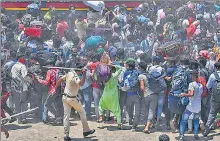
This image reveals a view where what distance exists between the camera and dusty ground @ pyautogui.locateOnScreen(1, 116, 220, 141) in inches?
480

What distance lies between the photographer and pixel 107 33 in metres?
19.9

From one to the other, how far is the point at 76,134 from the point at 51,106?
3.39ft

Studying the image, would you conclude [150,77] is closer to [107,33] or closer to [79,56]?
[79,56]

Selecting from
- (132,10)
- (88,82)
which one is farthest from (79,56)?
(132,10)

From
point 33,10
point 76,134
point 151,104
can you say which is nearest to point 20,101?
point 76,134

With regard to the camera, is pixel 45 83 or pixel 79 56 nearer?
pixel 45 83

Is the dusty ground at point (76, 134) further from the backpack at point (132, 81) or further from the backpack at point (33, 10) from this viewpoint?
the backpack at point (33, 10)

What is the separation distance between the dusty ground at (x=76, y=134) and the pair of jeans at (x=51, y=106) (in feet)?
0.93

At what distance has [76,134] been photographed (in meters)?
12.5

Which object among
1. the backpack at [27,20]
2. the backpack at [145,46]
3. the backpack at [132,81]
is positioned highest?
the backpack at [27,20]

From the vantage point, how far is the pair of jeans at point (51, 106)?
1281 cm

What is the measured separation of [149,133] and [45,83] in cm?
283

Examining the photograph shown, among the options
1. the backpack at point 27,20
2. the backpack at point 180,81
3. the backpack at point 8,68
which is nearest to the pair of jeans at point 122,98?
the backpack at point 180,81

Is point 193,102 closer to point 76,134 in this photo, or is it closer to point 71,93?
point 71,93
